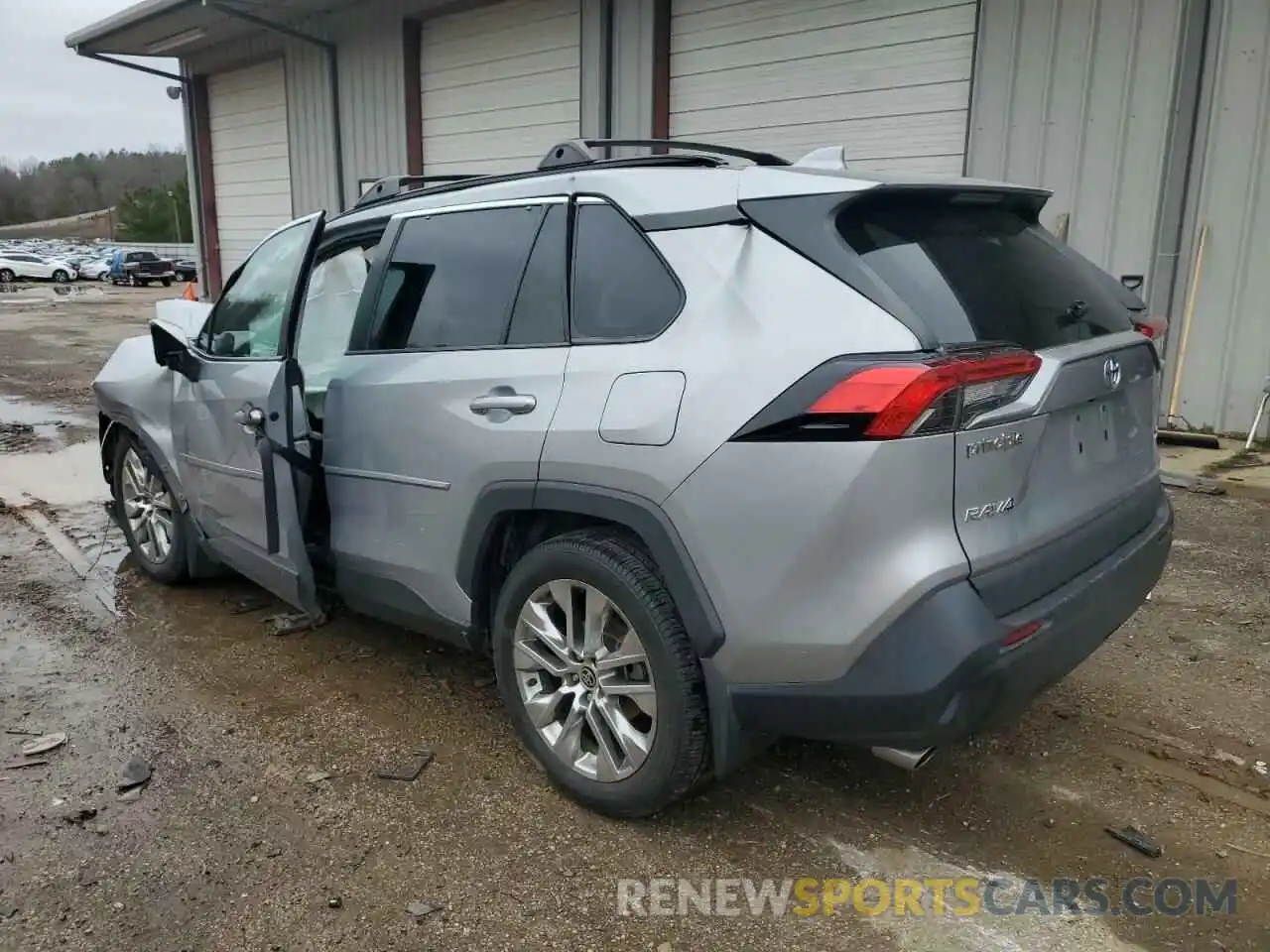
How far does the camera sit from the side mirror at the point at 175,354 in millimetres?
4109

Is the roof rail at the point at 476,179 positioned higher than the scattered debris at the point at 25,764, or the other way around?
the roof rail at the point at 476,179

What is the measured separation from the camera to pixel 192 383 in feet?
13.7

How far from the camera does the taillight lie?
216 cm

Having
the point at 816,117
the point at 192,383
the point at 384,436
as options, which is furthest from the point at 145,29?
the point at 384,436

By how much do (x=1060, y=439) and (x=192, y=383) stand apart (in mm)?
3427

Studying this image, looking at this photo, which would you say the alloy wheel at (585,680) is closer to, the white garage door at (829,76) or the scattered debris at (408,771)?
the scattered debris at (408,771)

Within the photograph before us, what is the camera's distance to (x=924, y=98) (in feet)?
27.9

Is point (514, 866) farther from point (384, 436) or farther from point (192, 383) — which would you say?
point (192, 383)

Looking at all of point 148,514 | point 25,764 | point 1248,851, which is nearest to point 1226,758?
point 1248,851

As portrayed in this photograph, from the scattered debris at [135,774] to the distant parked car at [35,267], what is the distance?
4653 centimetres

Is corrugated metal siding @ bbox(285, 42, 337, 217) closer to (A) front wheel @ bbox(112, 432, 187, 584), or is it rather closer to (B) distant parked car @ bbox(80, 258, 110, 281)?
(A) front wheel @ bbox(112, 432, 187, 584)

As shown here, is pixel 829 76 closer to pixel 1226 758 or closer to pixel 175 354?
pixel 175 354

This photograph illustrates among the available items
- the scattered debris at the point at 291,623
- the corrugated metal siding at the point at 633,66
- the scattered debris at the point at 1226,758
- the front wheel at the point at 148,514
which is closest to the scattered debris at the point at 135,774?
the scattered debris at the point at 291,623

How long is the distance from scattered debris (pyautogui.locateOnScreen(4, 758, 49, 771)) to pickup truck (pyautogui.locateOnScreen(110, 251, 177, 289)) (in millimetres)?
43821
